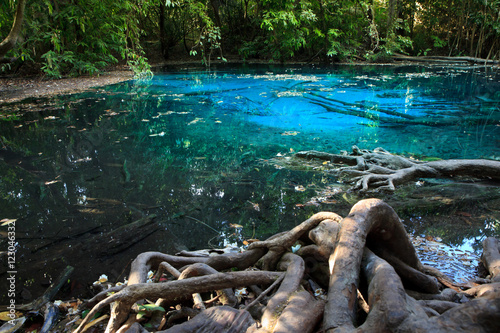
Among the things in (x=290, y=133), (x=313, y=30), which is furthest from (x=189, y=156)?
(x=313, y=30)

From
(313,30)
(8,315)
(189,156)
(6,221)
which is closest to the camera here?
(8,315)

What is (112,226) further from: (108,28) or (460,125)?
(108,28)

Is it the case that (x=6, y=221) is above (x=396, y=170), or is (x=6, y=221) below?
below

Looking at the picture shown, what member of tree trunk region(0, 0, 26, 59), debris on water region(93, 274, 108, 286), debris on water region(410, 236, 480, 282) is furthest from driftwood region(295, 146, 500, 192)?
tree trunk region(0, 0, 26, 59)

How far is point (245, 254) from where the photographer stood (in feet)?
7.61

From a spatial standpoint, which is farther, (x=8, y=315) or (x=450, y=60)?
(x=450, y=60)

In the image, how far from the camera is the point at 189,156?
5.67m

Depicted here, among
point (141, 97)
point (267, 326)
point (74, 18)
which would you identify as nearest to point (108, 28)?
point (74, 18)

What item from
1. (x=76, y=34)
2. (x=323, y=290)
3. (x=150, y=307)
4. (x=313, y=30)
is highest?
(x=313, y=30)

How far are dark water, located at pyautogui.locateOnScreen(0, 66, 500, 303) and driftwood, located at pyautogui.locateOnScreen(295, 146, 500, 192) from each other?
0.42 m

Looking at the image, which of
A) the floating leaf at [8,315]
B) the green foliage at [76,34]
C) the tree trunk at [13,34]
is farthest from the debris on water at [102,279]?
the green foliage at [76,34]

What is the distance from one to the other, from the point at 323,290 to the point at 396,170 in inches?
124

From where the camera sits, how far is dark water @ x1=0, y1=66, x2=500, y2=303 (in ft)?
10.6

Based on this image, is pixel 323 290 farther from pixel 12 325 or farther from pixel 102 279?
pixel 12 325
